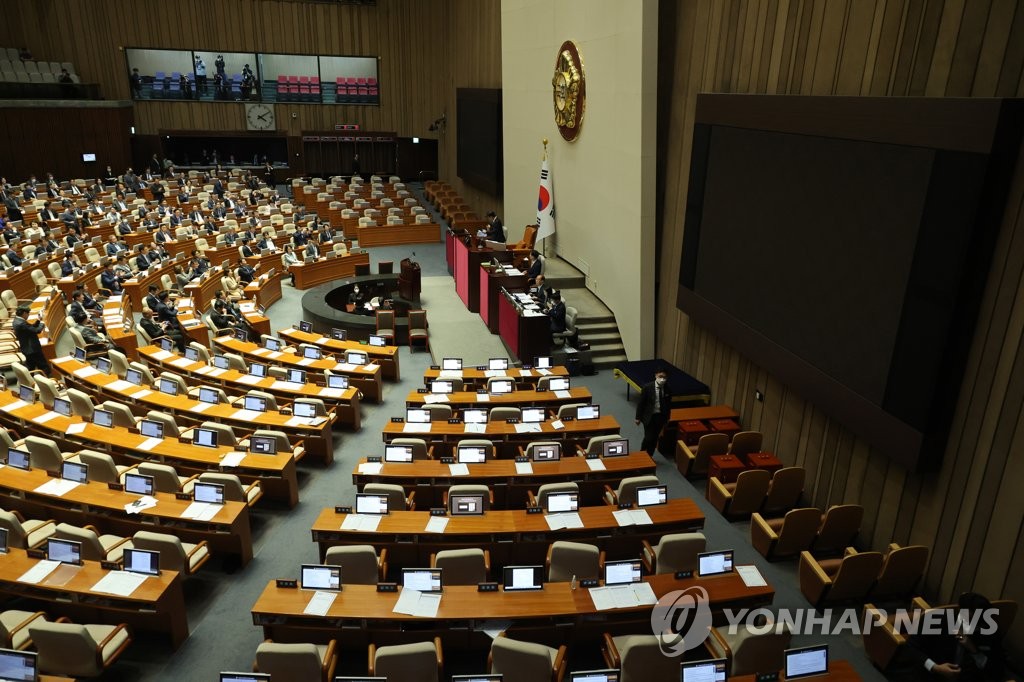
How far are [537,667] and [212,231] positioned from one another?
65.5 ft

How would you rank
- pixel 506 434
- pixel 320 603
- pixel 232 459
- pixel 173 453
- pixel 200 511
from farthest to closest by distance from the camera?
pixel 506 434 → pixel 173 453 → pixel 232 459 → pixel 200 511 → pixel 320 603

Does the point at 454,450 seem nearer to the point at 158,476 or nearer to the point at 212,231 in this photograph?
the point at 158,476

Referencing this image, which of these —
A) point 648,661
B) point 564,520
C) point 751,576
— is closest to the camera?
point 648,661

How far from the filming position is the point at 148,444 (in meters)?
8.84

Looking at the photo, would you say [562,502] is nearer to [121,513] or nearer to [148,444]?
[121,513]

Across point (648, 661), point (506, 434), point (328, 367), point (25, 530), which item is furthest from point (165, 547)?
point (328, 367)

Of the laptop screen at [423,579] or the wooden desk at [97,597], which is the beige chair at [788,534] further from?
the wooden desk at [97,597]

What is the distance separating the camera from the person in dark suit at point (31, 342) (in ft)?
39.4

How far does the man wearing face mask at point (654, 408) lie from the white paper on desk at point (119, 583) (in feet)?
19.8

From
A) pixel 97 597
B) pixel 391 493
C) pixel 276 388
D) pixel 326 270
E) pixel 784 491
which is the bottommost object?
pixel 326 270

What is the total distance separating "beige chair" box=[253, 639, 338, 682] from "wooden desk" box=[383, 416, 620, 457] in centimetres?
409

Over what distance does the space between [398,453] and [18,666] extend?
4.22m

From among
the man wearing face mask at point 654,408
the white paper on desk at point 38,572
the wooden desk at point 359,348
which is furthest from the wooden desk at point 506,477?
the wooden desk at point 359,348

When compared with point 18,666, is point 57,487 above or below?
below
